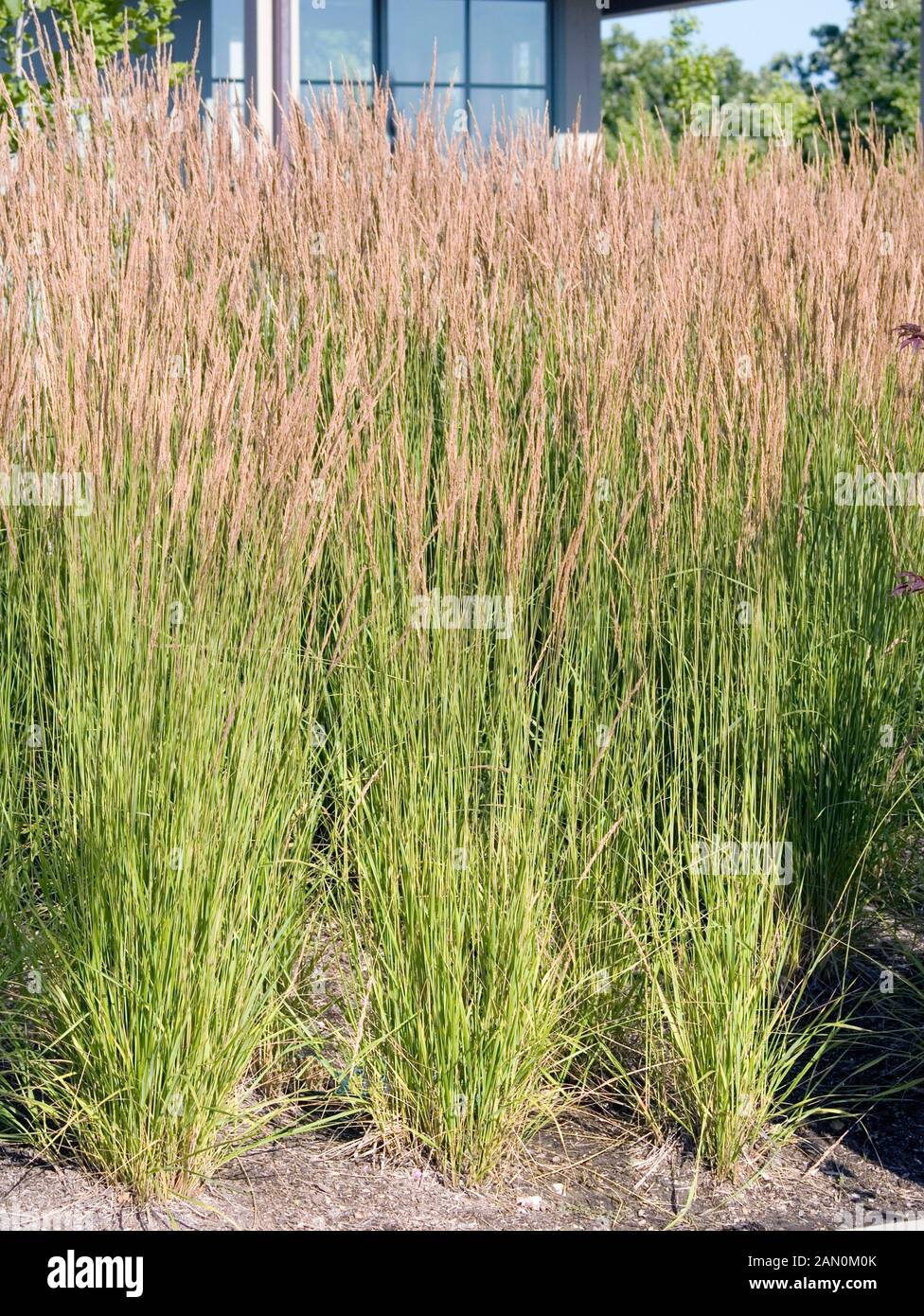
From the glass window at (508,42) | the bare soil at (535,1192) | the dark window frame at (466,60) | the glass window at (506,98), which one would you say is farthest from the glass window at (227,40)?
the bare soil at (535,1192)

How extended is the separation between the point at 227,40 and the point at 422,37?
1.75 m

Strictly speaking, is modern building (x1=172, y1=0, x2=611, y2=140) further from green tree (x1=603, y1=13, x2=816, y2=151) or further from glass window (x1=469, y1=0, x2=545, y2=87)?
green tree (x1=603, y1=13, x2=816, y2=151)

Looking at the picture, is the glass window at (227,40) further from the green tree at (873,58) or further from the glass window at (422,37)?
the green tree at (873,58)

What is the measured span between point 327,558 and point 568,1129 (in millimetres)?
1227

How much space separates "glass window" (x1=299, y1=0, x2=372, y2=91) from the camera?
10961 millimetres

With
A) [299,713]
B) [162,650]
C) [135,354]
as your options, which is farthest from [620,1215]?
[135,354]

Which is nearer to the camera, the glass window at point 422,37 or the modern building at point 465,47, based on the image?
the modern building at point 465,47

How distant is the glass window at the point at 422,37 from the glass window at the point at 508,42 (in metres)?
0.14

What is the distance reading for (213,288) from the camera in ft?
9.27

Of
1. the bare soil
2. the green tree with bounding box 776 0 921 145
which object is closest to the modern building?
the bare soil

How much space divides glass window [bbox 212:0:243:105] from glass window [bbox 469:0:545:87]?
1.96m

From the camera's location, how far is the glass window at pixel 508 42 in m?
11.4

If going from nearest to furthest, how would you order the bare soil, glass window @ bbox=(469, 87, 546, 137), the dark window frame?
the bare soil, the dark window frame, glass window @ bbox=(469, 87, 546, 137)

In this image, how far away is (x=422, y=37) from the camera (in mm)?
11227
